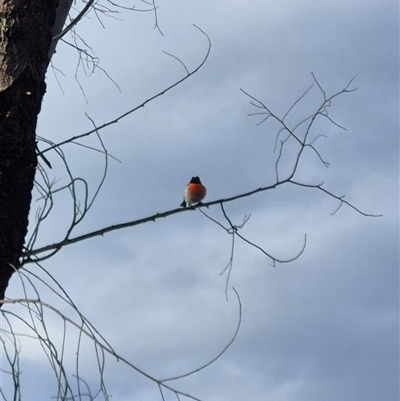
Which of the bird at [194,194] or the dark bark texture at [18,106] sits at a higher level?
the bird at [194,194]

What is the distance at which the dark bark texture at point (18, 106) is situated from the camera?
81.7 inches

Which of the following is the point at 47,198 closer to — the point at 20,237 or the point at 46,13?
the point at 20,237

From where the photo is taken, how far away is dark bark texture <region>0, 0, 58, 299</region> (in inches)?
81.7

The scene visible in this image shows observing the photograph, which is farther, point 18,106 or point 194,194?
point 194,194

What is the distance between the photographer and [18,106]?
7.18 feet

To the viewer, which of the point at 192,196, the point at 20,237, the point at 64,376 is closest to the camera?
the point at 64,376

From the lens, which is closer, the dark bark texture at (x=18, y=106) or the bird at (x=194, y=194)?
the dark bark texture at (x=18, y=106)

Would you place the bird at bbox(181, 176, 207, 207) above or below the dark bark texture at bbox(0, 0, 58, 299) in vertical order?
above

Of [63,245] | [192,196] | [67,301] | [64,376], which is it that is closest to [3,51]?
[63,245]

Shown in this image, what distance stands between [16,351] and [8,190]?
0.46m

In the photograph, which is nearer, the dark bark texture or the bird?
the dark bark texture

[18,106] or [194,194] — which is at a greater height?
[194,194]

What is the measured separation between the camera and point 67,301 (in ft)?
6.82

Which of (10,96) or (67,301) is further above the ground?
(10,96)
